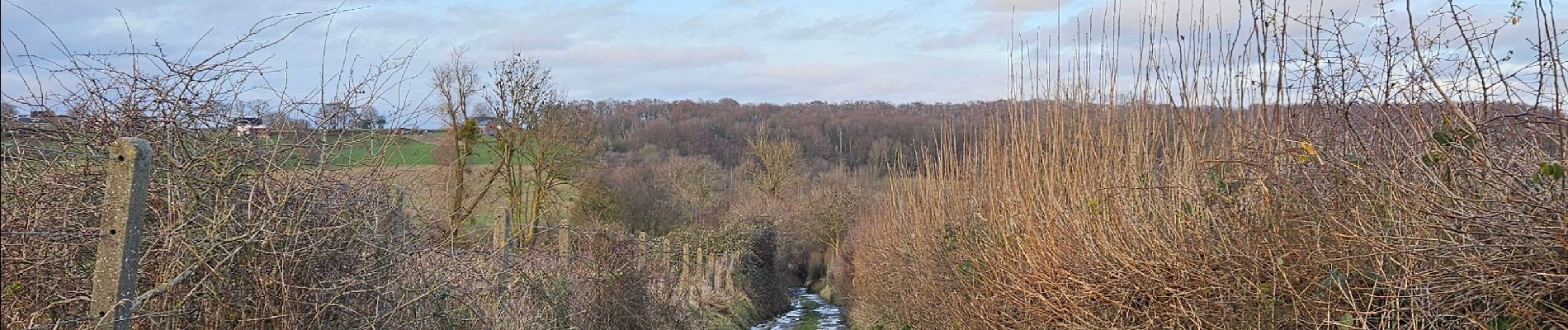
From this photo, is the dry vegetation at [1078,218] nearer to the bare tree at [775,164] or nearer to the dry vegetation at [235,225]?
the dry vegetation at [235,225]

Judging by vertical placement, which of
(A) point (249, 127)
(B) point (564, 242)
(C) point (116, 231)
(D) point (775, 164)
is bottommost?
Answer: (D) point (775, 164)

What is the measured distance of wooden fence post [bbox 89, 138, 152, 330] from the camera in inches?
136

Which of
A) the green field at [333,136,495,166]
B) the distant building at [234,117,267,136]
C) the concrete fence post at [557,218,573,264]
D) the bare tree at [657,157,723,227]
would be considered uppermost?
the distant building at [234,117,267,136]

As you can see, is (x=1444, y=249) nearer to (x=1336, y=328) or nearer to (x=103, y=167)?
(x=1336, y=328)

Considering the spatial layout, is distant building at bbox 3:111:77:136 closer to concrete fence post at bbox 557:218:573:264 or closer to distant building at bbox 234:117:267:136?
distant building at bbox 234:117:267:136

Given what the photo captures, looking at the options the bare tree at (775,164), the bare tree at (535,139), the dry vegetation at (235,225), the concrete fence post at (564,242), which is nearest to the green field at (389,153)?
the dry vegetation at (235,225)

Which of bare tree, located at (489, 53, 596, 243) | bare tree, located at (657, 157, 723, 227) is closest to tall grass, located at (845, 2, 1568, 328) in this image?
bare tree, located at (489, 53, 596, 243)

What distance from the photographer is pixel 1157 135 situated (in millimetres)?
6398

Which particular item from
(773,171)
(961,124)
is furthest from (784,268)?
(961,124)

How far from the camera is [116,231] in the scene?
3.47 metres

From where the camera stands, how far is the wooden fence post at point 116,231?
346cm

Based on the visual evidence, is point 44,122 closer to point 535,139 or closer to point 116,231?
point 116,231

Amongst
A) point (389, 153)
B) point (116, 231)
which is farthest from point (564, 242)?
point (116, 231)

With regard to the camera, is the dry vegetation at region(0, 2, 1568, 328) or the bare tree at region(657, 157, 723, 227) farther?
the bare tree at region(657, 157, 723, 227)
